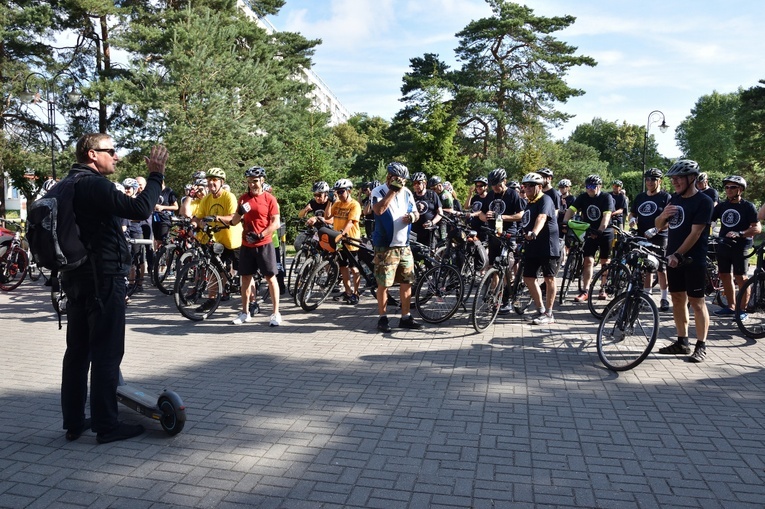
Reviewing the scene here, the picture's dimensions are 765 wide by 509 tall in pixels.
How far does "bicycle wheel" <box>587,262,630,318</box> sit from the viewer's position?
27.7 feet

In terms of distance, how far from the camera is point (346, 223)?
9219mm

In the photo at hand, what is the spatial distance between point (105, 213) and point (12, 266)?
29.8ft

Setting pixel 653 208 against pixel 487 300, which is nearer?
pixel 487 300

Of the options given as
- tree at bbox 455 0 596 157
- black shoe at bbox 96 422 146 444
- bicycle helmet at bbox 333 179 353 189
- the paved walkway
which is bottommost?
the paved walkway

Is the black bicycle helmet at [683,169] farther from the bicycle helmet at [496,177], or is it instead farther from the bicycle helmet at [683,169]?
the bicycle helmet at [496,177]

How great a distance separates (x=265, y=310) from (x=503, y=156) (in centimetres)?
2825

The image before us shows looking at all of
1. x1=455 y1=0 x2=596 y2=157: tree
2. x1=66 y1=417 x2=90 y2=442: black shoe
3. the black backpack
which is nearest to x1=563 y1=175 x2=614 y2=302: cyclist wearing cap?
x1=66 y1=417 x2=90 y2=442: black shoe

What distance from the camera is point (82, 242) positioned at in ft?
12.6

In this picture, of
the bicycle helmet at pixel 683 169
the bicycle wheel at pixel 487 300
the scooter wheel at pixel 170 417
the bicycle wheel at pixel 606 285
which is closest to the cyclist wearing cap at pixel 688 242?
the bicycle helmet at pixel 683 169

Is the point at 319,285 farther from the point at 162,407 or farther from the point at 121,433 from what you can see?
the point at 121,433

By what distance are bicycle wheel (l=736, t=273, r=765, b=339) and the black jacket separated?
21.6 ft

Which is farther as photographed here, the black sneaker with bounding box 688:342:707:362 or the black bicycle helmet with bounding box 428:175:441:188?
the black bicycle helmet with bounding box 428:175:441:188

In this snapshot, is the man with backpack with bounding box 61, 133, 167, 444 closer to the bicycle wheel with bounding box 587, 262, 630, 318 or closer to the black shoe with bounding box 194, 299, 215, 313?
the black shoe with bounding box 194, 299, 215, 313

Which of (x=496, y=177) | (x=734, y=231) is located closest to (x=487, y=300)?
(x=496, y=177)
